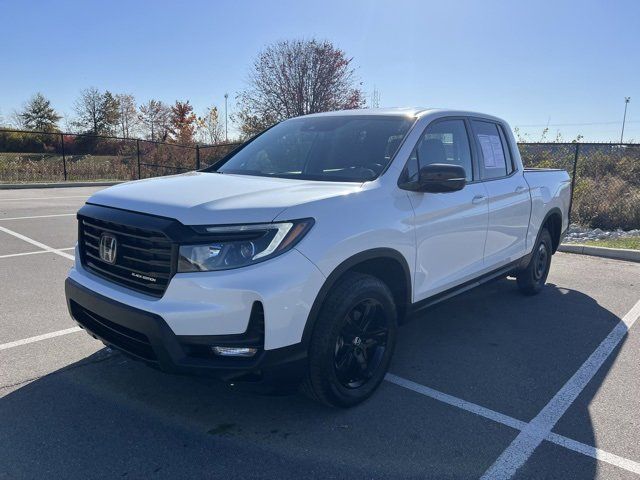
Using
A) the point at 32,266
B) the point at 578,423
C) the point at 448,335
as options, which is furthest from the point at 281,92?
the point at 578,423

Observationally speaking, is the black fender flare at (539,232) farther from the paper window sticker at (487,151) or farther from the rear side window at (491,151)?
the paper window sticker at (487,151)

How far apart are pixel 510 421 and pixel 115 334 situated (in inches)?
95.3

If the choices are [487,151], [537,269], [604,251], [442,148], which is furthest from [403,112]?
[604,251]

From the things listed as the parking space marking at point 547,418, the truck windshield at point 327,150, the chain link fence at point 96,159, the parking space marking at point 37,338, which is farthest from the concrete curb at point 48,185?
the parking space marking at point 547,418

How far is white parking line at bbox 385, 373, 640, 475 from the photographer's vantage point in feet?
8.85

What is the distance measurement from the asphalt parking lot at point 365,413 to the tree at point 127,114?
1917 inches

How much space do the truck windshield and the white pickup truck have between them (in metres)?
0.02

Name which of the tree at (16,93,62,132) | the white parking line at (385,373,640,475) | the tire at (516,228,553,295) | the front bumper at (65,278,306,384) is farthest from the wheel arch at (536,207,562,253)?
the tree at (16,93,62,132)

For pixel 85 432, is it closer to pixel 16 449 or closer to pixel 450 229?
pixel 16 449

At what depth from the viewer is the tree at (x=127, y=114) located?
160ft

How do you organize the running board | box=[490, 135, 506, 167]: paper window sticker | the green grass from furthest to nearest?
1. the green grass
2. box=[490, 135, 506, 167]: paper window sticker
3. the running board

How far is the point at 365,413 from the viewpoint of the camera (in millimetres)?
3117

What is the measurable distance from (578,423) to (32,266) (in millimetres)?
6170

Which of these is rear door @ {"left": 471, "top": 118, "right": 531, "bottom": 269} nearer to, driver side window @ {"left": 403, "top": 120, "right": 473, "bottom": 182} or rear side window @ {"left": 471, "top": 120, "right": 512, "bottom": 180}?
rear side window @ {"left": 471, "top": 120, "right": 512, "bottom": 180}
